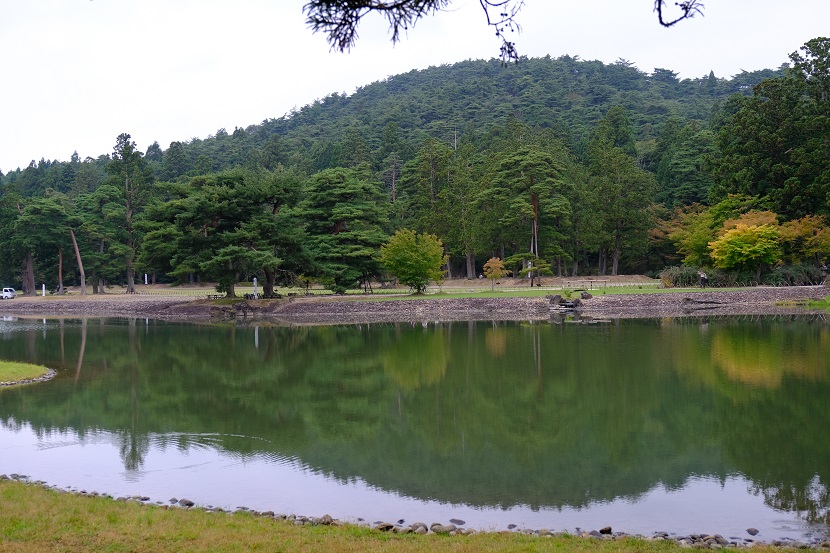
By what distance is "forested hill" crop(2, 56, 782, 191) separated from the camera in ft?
Result: 294

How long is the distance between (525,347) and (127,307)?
1398 inches

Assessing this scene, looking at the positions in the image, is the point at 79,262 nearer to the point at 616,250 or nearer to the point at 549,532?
the point at 616,250

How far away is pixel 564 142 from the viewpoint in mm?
75375

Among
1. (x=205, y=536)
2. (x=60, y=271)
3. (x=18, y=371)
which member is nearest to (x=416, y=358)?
(x=18, y=371)

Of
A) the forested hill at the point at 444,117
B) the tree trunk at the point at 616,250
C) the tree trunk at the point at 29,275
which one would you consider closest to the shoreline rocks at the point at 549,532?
the tree trunk at the point at 616,250

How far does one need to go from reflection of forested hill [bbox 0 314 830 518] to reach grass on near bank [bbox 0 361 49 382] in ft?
A: 3.95

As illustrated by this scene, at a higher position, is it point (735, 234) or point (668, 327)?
point (735, 234)

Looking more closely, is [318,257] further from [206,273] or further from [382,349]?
[382,349]

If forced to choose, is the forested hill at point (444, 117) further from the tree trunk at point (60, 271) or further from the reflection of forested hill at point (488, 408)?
the reflection of forested hill at point (488, 408)

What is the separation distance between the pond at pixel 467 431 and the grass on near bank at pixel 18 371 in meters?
1.03

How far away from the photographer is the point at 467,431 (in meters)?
14.3

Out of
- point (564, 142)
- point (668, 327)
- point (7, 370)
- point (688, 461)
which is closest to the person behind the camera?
point (688, 461)

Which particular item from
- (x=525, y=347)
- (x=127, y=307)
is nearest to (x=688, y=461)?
(x=525, y=347)

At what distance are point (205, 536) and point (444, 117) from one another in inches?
4381
